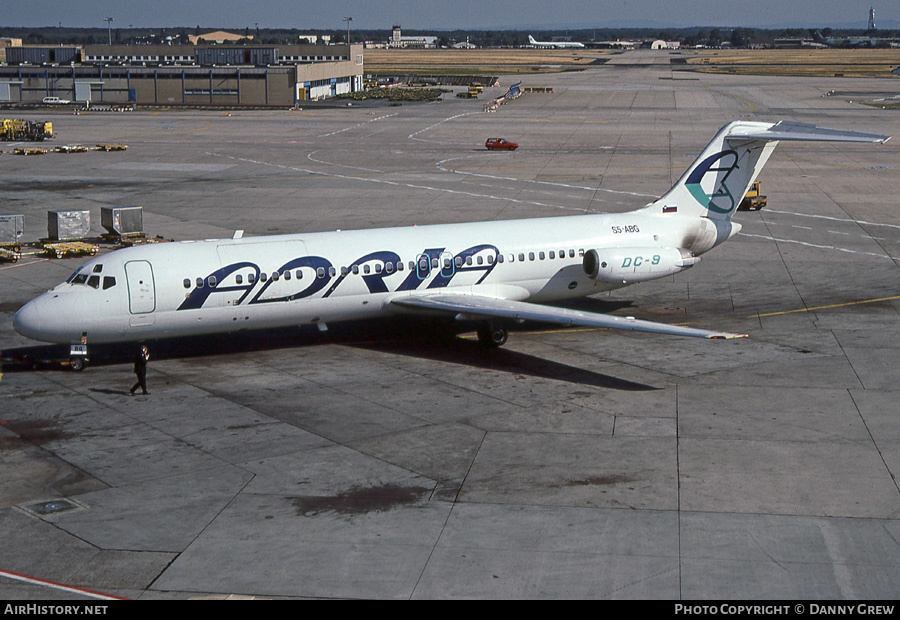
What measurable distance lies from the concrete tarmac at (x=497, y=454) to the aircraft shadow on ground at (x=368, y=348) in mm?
130

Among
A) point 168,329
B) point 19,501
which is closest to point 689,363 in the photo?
point 168,329

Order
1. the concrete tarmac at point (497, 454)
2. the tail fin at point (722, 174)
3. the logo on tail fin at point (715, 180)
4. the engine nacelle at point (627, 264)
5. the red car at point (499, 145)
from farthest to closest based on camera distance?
the red car at point (499, 145) → the logo on tail fin at point (715, 180) → the tail fin at point (722, 174) → the engine nacelle at point (627, 264) → the concrete tarmac at point (497, 454)

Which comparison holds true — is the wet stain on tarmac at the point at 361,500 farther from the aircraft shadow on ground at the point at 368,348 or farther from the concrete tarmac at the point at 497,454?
the aircraft shadow on ground at the point at 368,348

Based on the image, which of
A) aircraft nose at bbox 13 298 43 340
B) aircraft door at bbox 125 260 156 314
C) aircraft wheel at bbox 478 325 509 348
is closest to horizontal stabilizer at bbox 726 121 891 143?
aircraft wheel at bbox 478 325 509 348

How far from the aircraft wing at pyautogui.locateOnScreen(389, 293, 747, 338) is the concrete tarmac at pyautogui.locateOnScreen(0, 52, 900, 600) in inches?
59.5

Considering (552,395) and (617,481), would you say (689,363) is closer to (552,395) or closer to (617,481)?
(552,395)

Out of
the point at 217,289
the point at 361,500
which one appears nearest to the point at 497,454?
the point at 361,500

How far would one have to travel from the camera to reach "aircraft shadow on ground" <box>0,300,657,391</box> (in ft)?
97.2

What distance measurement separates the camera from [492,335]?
3195 centimetres

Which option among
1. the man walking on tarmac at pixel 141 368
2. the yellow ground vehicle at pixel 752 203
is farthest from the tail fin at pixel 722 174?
the yellow ground vehicle at pixel 752 203

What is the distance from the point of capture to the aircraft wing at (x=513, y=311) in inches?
1102

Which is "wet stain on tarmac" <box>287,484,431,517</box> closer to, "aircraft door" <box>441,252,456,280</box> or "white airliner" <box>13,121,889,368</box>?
"white airliner" <box>13,121,889,368</box>

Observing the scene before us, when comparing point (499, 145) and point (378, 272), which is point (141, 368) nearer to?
point (378, 272)

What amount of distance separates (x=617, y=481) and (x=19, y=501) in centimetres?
1201
